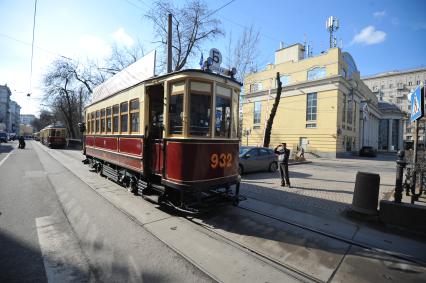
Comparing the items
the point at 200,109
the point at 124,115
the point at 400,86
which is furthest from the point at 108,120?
the point at 400,86

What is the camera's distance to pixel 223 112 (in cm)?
596

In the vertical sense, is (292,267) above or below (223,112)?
below

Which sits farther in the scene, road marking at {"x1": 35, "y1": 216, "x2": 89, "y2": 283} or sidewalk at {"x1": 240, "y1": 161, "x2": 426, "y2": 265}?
sidewalk at {"x1": 240, "y1": 161, "x2": 426, "y2": 265}

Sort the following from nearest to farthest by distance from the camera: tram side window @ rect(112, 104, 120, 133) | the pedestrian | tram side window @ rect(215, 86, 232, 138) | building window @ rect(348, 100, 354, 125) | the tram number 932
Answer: the tram number 932 < tram side window @ rect(215, 86, 232, 138) < tram side window @ rect(112, 104, 120, 133) < the pedestrian < building window @ rect(348, 100, 354, 125)

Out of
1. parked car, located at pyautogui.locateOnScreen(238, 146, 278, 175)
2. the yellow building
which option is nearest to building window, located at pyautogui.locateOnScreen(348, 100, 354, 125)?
the yellow building

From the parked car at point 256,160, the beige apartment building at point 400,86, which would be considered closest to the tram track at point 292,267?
the parked car at point 256,160

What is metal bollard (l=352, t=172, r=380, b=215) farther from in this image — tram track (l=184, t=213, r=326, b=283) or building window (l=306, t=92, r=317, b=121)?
building window (l=306, t=92, r=317, b=121)

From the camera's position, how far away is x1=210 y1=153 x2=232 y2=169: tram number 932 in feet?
18.3

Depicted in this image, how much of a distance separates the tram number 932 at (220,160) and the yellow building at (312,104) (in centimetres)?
2229

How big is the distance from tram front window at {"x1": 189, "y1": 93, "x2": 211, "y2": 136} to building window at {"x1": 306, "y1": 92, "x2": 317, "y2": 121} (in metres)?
30.2

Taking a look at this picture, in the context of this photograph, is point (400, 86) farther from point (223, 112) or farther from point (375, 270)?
point (375, 270)

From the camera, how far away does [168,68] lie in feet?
38.9

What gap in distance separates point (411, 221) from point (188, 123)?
16.9 ft

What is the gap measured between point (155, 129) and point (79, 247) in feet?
11.0
